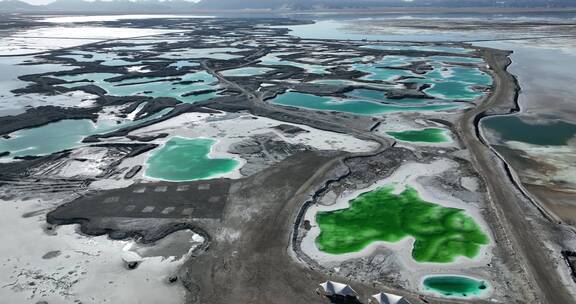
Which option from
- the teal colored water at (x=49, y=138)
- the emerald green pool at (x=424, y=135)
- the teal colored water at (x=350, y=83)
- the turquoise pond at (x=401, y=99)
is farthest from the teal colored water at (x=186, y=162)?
the teal colored water at (x=350, y=83)

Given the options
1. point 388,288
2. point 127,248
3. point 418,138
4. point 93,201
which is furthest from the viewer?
point 418,138

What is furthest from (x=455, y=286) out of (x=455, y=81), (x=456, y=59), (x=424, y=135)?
(x=456, y=59)

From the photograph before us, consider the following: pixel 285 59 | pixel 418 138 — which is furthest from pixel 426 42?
pixel 418 138

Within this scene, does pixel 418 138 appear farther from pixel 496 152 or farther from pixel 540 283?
pixel 540 283

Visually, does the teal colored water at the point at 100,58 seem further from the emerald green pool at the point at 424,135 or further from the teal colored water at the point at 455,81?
the emerald green pool at the point at 424,135

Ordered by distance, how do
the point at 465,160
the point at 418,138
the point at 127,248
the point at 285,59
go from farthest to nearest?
the point at 285,59 → the point at 418,138 → the point at 465,160 → the point at 127,248

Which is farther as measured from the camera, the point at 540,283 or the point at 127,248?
the point at 127,248
